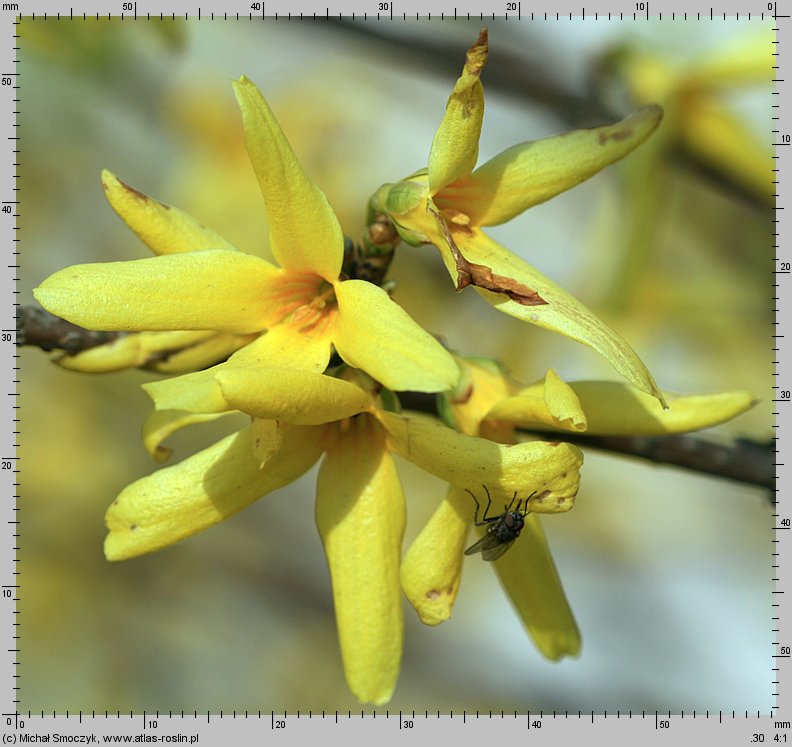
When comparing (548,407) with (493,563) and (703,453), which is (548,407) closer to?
(493,563)

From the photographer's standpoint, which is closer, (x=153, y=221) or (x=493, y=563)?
(x=153, y=221)

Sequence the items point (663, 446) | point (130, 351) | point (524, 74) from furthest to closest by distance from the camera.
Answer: point (524, 74) < point (663, 446) < point (130, 351)

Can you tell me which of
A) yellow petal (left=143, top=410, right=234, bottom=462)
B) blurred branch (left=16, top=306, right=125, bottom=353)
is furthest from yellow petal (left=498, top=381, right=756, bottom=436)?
blurred branch (left=16, top=306, right=125, bottom=353)

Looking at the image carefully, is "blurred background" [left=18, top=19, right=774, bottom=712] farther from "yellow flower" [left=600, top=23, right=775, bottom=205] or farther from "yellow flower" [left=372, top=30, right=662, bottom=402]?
"yellow flower" [left=372, top=30, right=662, bottom=402]

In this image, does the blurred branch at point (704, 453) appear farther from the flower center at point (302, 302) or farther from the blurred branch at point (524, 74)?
the blurred branch at point (524, 74)

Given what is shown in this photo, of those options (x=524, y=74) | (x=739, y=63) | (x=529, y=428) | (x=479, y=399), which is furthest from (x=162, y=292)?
(x=739, y=63)

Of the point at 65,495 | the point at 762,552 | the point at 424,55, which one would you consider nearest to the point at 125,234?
the point at 65,495

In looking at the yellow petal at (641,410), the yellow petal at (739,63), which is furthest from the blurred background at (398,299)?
the yellow petal at (641,410)
